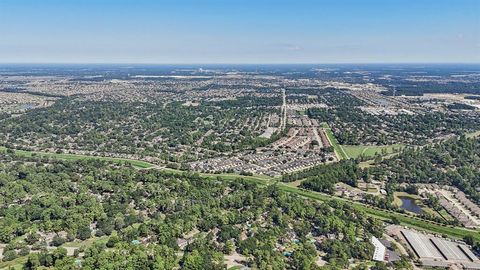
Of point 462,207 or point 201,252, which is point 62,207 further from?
point 462,207

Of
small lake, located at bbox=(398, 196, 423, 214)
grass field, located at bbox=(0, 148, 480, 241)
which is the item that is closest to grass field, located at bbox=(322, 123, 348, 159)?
grass field, located at bbox=(0, 148, 480, 241)

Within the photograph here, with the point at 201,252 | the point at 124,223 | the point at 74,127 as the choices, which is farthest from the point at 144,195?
the point at 74,127

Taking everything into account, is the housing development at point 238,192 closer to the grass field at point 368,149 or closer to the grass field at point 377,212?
the grass field at point 377,212

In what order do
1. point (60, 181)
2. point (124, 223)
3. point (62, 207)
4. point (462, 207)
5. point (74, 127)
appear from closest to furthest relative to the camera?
point (124, 223) → point (62, 207) → point (462, 207) → point (60, 181) → point (74, 127)

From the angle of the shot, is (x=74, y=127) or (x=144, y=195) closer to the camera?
(x=144, y=195)

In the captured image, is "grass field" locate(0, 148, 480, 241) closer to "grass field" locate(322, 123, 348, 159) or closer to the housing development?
the housing development

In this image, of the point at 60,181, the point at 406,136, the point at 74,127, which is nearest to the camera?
the point at 60,181

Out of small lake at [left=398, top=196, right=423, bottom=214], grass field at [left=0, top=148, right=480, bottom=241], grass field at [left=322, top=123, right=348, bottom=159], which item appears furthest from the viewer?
grass field at [left=322, top=123, right=348, bottom=159]
